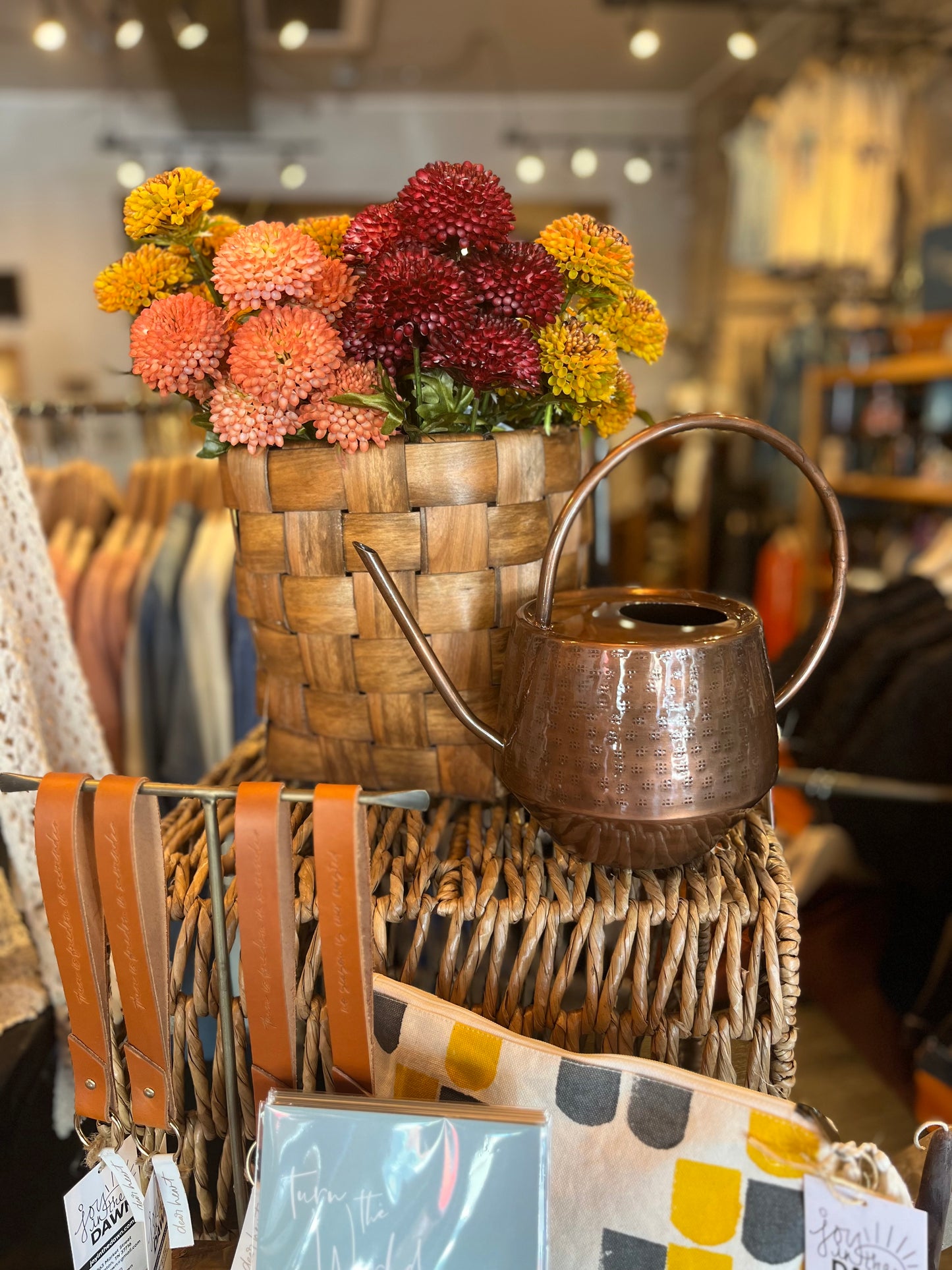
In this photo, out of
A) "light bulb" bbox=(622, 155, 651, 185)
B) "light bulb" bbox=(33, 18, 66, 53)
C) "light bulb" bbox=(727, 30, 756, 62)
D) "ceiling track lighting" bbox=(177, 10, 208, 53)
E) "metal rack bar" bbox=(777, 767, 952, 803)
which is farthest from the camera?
"light bulb" bbox=(622, 155, 651, 185)

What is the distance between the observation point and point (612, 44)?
4.16m

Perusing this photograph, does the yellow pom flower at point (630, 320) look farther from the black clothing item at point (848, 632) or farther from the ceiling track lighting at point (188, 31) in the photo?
the ceiling track lighting at point (188, 31)

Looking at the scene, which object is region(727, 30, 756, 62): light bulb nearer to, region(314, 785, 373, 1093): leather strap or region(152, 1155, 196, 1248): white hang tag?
region(314, 785, 373, 1093): leather strap

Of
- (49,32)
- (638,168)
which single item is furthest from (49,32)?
(638,168)

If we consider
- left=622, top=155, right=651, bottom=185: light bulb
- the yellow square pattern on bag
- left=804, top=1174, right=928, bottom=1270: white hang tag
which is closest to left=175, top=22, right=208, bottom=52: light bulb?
left=622, top=155, right=651, bottom=185: light bulb

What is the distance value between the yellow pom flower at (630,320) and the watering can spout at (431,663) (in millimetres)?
219

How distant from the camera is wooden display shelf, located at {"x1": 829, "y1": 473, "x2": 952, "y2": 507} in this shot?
8.82 feet

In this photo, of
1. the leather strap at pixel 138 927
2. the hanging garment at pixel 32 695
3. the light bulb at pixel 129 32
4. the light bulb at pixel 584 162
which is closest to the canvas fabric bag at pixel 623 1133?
the leather strap at pixel 138 927

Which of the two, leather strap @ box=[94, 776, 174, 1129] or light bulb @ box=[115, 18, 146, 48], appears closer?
leather strap @ box=[94, 776, 174, 1129]

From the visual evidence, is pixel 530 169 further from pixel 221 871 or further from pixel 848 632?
pixel 221 871

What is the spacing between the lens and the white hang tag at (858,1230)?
0.43 metres

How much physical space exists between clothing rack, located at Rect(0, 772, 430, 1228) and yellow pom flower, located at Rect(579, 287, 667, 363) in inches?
13.2

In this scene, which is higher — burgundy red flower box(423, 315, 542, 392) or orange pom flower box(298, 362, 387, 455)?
burgundy red flower box(423, 315, 542, 392)

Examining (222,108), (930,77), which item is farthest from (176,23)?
(930,77)
